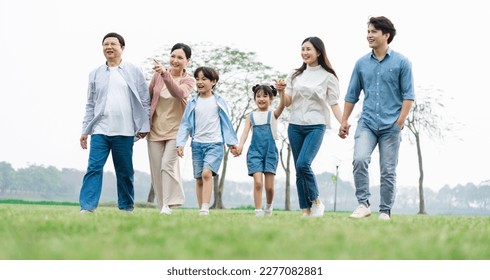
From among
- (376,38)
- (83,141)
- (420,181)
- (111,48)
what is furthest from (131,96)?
(420,181)

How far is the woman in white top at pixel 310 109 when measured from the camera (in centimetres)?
889

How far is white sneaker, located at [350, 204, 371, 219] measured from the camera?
8.02 meters

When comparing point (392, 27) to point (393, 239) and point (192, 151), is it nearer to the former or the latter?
point (192, 151)

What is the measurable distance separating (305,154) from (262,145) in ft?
3.43

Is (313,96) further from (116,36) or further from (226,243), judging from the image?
(226,243)

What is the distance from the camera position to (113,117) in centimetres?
895

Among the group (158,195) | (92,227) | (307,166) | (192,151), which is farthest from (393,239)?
(158,195)

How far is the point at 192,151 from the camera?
30.0ft

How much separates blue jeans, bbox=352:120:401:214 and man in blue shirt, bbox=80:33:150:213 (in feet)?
9.49

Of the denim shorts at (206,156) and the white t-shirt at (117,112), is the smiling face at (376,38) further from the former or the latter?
the white t-shirt at (117,112)

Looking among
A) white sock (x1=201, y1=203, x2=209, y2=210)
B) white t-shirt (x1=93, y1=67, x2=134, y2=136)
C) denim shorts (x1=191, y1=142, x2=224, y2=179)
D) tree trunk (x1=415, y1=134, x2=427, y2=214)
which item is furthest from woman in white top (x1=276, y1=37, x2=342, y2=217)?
tree trunk (x1=415, y1=134, x2=427, y2=214)

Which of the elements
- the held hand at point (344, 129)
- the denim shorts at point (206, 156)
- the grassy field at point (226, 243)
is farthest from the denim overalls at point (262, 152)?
the grassy field at point (226, 243)

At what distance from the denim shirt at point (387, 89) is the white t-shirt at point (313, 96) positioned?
30.5 inches
